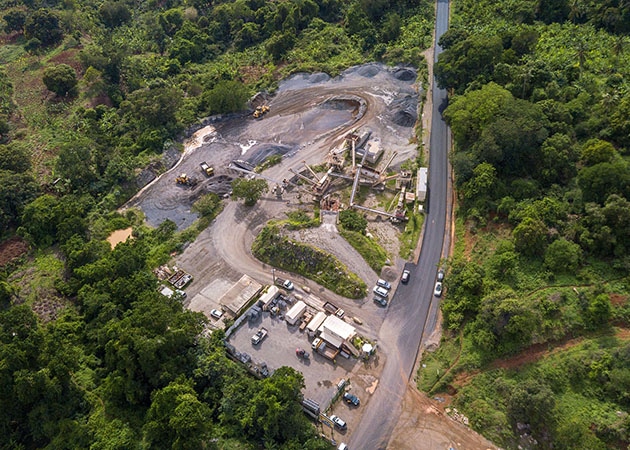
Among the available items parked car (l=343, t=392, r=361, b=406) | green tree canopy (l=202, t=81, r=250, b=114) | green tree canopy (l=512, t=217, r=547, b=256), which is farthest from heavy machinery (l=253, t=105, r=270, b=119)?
parked car (l=343, t=392, r=361, b=406)

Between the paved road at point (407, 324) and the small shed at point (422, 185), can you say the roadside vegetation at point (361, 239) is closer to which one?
the paved road at point (407, 324)

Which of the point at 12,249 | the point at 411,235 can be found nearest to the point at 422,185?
the point at 411,235

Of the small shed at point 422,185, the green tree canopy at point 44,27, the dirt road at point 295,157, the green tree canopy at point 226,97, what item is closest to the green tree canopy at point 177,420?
the dirt road at point 295,157

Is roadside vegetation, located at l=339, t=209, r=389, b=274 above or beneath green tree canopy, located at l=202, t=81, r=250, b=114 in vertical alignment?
beneath

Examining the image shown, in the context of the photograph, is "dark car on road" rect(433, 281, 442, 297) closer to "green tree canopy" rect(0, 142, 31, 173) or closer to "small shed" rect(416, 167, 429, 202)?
"small shed" rect(416, 167, 429, 202)

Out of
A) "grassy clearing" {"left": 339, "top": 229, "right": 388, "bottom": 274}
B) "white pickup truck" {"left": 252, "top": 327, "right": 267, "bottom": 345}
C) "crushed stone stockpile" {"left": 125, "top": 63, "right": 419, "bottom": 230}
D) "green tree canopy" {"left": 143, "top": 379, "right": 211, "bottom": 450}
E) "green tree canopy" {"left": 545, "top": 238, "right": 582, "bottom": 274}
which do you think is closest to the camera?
"green tree canopy" {"left": 143, "top": 379, "right": 211, "bottom": 450}

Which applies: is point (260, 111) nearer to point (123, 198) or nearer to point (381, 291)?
point (123, 198)

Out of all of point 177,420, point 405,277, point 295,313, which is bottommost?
point 295,313
